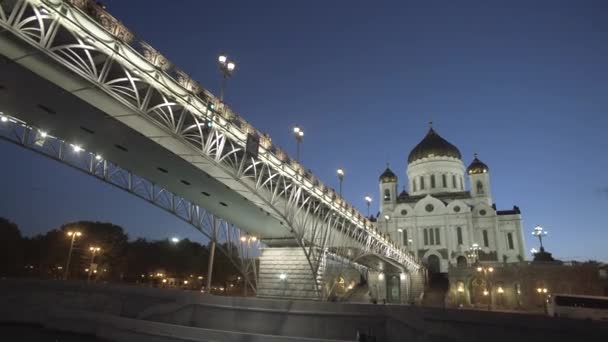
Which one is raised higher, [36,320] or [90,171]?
[90,171]

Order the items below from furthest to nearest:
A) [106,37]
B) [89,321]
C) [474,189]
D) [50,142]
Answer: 1. [474,189]
2. [89,321]
3. [50,142]
4. [106,37]

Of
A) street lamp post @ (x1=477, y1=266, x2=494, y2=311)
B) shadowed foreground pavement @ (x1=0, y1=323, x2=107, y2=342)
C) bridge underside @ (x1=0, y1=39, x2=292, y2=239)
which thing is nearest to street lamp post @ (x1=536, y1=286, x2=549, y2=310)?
street lamp post @ (x1=477, y1=266, x2=494, y2=311)

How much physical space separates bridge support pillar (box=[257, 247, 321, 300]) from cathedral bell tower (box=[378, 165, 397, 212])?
53.2 meters

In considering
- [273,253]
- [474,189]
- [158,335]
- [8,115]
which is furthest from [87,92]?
[474,189]

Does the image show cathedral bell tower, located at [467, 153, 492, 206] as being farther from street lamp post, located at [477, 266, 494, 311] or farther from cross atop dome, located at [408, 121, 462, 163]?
street lamp post, located at [477, 266, 494, 311]

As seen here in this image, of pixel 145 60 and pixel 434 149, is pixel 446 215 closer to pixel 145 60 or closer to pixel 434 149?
pixel 434 149

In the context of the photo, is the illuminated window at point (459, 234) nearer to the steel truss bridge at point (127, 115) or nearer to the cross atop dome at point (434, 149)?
the cross atop dome at point (434, 149)

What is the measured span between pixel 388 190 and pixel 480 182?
21.4m

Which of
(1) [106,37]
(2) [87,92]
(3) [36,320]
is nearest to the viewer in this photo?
(1) [106,37]

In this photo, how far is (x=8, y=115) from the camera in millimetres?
19828

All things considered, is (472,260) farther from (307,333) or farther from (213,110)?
(213,110)

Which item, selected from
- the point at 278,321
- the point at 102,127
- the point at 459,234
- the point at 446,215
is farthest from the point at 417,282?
Answer: the point at 102,127

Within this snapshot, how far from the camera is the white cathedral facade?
74250 millimetres

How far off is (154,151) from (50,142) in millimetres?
7680
